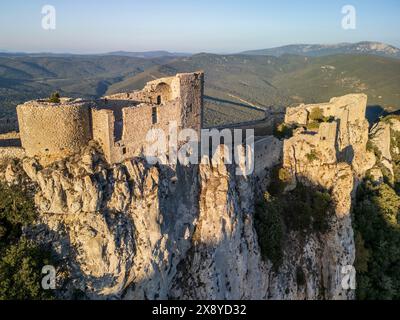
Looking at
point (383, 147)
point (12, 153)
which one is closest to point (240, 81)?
point (383, 147)

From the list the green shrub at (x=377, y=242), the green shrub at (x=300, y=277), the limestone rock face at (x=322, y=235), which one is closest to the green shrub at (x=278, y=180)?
the limestone rock face at (x=322, y=235)

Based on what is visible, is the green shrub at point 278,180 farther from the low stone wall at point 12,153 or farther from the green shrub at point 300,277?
the low stone wall at point 12,153

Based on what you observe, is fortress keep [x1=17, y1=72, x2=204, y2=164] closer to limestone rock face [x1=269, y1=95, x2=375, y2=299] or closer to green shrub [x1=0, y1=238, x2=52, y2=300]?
green shrub [x1=0, y1=238, x2=52, y2=300]

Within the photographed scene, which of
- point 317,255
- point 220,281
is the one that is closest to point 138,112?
point 220,281

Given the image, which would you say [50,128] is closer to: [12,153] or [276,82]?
[12,153]

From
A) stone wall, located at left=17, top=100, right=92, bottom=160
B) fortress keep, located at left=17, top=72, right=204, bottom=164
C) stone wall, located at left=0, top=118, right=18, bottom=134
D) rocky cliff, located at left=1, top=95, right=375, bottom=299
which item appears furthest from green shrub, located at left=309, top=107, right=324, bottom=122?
stone wall, located at left=0, top=118, right=18, bottom=134

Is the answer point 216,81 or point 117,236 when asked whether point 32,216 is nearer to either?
point 117,236
